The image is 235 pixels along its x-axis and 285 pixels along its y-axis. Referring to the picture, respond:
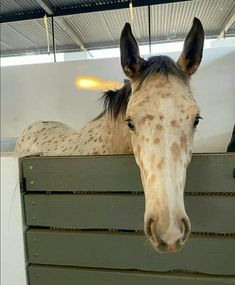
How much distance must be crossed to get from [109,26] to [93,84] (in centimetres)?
75

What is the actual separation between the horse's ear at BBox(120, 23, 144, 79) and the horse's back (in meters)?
0.90

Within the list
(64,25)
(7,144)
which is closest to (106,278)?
(7,144)

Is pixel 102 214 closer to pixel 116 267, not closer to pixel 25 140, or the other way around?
pixel 116 267

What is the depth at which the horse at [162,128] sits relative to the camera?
1.90 feet

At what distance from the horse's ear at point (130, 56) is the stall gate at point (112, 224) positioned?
0.94ft

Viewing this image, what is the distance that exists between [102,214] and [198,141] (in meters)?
1.71

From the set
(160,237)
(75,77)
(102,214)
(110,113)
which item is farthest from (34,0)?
(160,237)

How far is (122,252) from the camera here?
0.82 meters

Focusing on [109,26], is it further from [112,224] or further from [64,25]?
[112,224]

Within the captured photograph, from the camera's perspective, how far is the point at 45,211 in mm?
859

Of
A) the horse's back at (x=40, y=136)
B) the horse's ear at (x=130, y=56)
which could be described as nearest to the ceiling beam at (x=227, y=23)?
the horse's back at (x=40, y=136)

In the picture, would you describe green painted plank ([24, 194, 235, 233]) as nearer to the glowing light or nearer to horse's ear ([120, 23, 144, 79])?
horse's ear ([120, 23, 144, 79])

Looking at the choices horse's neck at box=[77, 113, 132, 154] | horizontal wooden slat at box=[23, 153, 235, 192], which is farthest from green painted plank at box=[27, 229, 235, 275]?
horse's neck at box=[77, 113, 132, 154]

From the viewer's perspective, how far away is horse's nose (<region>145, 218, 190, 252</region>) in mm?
563
